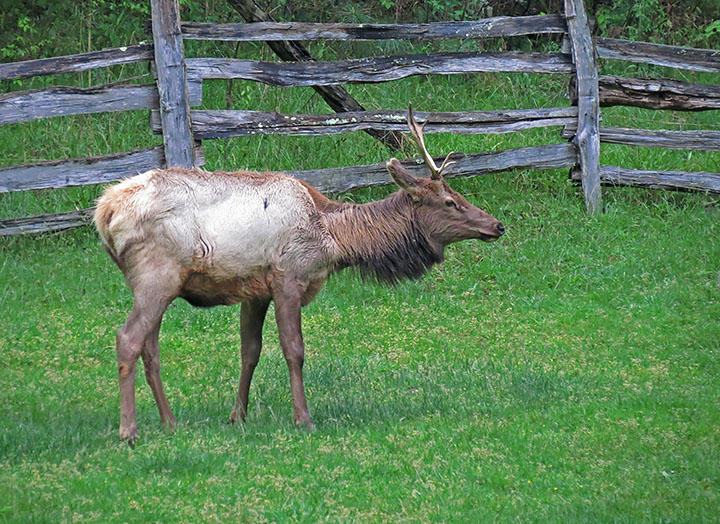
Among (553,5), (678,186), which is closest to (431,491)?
(678,186)

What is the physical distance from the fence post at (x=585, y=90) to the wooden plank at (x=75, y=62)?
190 inches

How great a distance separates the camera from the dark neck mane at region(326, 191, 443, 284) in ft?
24.3

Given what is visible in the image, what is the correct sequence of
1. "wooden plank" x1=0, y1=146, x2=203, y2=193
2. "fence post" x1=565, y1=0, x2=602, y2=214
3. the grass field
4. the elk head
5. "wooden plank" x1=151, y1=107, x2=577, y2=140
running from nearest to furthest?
the grass field
the elk head
"wooden plank" x1=0, y1=146, x2=203, y2=193
"wooden plank" x1=151, y1=107, x2=577, y2=140
"fence post" x1=565, y1=0, x2=602, y2=214

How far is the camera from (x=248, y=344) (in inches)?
290

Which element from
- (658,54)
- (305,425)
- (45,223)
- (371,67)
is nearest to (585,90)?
(658,54)

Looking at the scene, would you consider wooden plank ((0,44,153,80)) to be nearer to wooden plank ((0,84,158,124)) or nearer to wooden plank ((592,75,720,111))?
wooden plank ((0,84,158,124))

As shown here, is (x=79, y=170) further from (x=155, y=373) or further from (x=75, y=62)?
(x=155, y=373)

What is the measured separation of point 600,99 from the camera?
468 inches

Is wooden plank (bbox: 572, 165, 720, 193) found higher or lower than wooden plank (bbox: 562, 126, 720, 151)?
lower

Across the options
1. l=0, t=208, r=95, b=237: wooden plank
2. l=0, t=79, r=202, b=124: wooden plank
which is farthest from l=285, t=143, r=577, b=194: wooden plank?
l=0, t=208, r=95, b=237: wooden plank

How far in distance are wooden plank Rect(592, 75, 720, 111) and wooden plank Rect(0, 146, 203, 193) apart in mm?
4946

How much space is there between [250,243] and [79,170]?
4041 mm

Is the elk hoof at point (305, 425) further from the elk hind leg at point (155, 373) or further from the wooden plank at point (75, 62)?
the wooden plank at point (75, 62)

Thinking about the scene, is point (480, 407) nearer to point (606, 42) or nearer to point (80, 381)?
point (80, 381)
